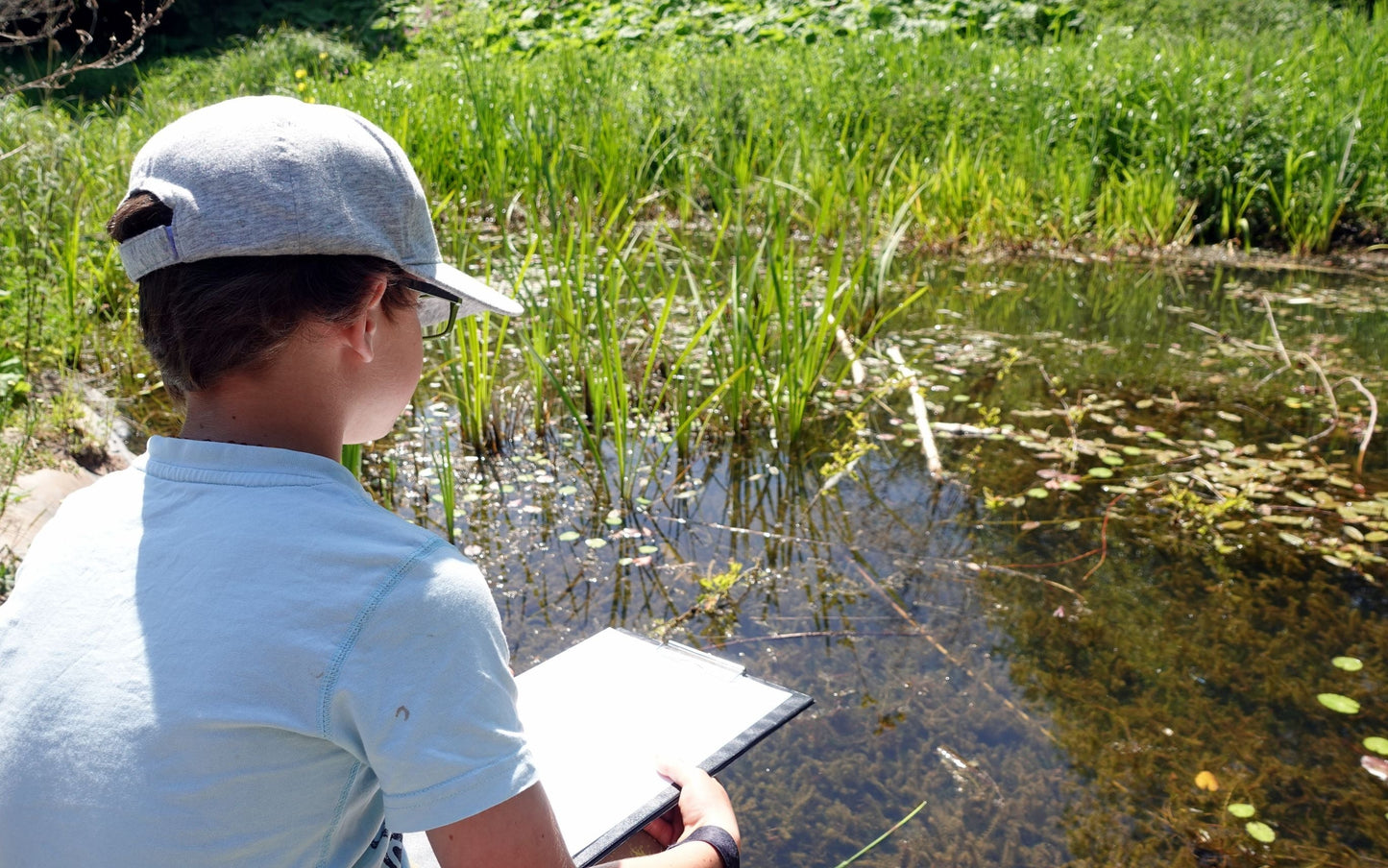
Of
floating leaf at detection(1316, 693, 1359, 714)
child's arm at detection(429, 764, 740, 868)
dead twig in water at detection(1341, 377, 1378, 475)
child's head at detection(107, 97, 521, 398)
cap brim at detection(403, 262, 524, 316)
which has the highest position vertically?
child's head at detection(107, 97, 521, 398)

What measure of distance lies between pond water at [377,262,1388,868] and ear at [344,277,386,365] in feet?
4.26

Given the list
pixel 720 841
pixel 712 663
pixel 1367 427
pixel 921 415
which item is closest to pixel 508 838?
pixel 720 841

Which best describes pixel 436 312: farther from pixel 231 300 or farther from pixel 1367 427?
pixel 1367 427

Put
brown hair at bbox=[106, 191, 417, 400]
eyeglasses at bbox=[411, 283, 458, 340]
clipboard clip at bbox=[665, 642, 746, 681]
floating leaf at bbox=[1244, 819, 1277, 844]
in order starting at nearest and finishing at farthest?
1. brown hair at bbox=[106, 191, 417, 400]
2. eyeglasses at bbox=[411, 283, 458, 340]
3. clipboard clip at bbox=[665, 642, 746, 681]
4. floating leaf at bbox=[1244, 819, 1277, 844]

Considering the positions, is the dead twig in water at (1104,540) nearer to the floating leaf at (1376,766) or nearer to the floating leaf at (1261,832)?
Result: the floating leaf at (1376,766)

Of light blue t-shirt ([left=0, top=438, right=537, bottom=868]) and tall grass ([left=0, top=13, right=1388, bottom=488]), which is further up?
light blue t-shirt ([left=0, top=438, right=537, bottom=868])

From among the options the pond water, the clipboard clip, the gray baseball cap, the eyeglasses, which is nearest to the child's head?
the gray baseball cap

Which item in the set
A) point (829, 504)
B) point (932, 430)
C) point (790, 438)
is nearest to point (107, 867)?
point (829, 504)

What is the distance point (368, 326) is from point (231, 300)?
12 centimetres

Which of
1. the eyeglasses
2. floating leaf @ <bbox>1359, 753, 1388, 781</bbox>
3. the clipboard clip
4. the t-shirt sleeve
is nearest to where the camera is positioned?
the t-shirt sleeve

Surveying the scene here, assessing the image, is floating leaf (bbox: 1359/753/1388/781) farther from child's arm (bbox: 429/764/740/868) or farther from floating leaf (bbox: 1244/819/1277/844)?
child's arm (bbox: 429/764/740/868)

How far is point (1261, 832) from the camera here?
6.41 ft

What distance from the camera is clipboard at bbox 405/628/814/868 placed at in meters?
1.32

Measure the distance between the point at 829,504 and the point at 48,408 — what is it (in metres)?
2.29
